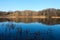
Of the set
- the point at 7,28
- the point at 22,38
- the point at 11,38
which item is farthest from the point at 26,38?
the point at 7,28

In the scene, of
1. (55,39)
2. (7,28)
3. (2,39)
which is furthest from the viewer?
(7,28)

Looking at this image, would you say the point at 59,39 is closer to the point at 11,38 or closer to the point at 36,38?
the point at 36,38

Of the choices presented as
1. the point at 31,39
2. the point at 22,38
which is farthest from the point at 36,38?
the point at 22,38

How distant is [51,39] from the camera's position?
9148 millimetres

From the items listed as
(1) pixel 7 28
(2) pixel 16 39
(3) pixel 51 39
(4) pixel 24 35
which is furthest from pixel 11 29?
(3) pixel 51 39

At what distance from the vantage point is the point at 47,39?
9156mm

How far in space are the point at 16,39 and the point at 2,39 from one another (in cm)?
81

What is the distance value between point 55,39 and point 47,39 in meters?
0.53

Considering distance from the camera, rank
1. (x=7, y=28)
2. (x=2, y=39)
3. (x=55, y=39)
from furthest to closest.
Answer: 1. (x=7, y=28)
2. (x=55, y=39)
3. (x=2, y=39)

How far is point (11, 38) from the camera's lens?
29.8 ft

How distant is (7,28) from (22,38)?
2698 millimetres

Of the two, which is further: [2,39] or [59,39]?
[59,39]

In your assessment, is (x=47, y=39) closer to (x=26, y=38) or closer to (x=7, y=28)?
(x=26, y=38)

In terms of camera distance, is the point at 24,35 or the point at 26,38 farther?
the point at 24,35
